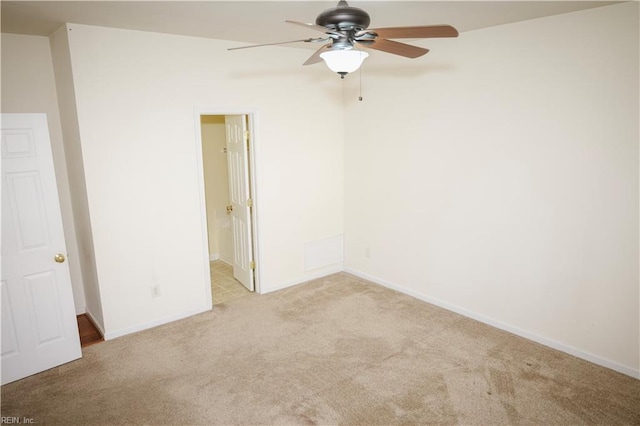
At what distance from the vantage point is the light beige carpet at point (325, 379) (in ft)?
8.93

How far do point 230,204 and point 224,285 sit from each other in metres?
1.01

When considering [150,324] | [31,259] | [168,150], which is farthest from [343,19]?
[150,324]

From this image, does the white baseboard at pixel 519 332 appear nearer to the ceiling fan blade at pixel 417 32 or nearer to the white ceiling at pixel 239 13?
the white ceiling at pixel 239 13

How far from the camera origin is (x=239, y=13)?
297 centimetres

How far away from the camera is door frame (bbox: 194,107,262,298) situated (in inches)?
157

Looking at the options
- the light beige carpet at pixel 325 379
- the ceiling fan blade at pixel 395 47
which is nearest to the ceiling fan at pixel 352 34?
the ceiling fan blade at pixel 395 47

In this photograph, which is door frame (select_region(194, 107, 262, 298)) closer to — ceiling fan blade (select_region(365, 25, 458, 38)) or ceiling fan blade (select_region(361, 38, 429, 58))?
ceiling fan blade (select_region(361, 38, 429, 58))

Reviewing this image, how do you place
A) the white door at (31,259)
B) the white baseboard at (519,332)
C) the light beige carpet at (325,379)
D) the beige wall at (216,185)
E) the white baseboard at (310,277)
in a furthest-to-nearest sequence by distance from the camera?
the beige wall at (216,185) < the white baseboard at (310,277) < the white baseboard at (519,332) < the white door at (31,259) < the light beige carpet at (325,379)

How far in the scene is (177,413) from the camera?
276cm

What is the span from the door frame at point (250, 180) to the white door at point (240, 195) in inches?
2.0

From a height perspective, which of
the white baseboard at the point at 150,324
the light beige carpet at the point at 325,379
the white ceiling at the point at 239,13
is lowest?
the light beige carpet at the point at 325,379

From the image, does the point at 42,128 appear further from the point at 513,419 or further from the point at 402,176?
the point at 513,419

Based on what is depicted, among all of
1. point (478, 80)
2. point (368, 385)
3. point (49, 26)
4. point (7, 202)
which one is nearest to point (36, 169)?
point (7, 202)

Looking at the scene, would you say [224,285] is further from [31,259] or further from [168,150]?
[31,259]
